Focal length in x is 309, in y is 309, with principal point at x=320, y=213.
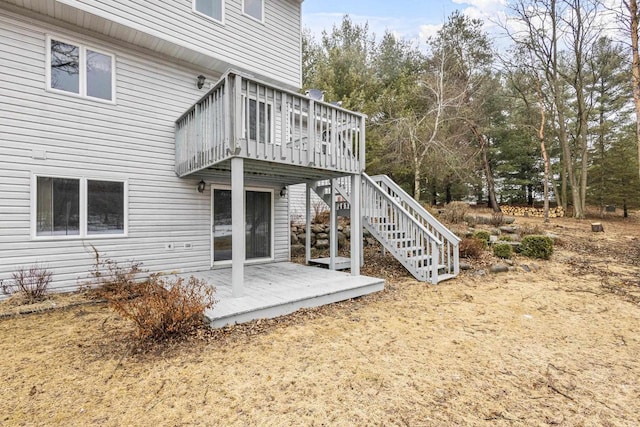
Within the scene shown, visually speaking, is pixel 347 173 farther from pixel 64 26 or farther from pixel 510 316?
pixel 64 26

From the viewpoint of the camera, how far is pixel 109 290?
528 cm

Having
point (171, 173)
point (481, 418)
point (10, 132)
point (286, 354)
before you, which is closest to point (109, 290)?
point (171, 173)

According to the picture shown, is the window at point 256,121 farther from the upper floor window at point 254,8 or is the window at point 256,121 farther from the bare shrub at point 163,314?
the bare shrub at point 163,314

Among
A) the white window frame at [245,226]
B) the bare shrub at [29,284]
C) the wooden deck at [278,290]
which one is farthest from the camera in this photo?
the white window frame at [245,226]

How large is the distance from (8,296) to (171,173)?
3222mm

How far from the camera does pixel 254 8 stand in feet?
24.4

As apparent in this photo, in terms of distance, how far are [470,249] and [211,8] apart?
840 centimetres

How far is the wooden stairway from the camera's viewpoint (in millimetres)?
6516

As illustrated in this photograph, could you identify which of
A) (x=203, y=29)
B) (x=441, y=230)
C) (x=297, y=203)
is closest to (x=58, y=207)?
(x=203, y=29)

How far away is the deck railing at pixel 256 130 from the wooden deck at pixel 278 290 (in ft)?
6.79

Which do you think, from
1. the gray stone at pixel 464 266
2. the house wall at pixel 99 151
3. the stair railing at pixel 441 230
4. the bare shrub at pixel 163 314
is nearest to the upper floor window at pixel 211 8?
the house wall at pixel 99 151

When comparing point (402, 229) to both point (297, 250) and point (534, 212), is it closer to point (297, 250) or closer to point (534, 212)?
point (297, 250)

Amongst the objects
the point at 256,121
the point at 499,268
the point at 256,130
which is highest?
the point at 256,121

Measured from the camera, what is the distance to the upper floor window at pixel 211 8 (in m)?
6.53
